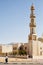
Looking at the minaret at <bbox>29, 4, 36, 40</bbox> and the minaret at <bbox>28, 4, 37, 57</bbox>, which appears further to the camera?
the minaret at <bbox>29, 4, 36, 40</bbox>

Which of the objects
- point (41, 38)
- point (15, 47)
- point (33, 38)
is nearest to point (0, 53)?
point (15, 47)

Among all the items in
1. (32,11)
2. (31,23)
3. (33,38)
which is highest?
(32,11)

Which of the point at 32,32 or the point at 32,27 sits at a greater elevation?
the point at 32,27

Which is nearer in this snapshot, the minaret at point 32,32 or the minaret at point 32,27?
the minaret at point 32,32

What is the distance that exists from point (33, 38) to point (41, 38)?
14088 mm

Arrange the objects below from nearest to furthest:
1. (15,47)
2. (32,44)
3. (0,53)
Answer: (32,44)
(0,53)
(15,47)

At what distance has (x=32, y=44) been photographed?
38.5 meters

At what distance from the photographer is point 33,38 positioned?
3984cm

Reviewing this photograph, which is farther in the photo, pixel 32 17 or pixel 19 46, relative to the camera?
pixel 19 46

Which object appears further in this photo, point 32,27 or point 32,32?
point 32,32

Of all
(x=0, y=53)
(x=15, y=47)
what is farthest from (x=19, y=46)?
(x=0, y=53)

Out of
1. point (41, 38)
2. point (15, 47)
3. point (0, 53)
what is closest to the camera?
point (0, 53)

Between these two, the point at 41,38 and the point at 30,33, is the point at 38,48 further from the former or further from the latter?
the point at 41,38

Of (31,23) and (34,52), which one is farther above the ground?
(31,23)
